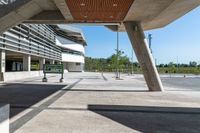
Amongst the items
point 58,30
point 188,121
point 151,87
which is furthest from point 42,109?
point 58,30

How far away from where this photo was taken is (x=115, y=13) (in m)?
15.8

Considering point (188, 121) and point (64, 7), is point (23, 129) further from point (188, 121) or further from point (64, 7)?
point (64, 7)

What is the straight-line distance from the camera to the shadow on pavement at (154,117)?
746 cm

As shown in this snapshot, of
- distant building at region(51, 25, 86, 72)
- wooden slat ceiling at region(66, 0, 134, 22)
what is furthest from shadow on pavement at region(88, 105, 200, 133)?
distant building at region(51, 25, 86, 72)

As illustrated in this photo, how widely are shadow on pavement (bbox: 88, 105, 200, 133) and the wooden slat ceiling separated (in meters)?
5.24

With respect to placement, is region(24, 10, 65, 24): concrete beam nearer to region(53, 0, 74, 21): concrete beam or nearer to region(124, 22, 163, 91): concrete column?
region(53, 0, 74, 21): concrete beam

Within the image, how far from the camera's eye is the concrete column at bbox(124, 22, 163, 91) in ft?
59.9

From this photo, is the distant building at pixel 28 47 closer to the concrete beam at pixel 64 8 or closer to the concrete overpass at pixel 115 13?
the concrete overpass at pixel 115 13

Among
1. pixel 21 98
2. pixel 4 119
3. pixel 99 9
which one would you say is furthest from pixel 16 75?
pixel 4 119

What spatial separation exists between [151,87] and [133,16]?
16.6 feet

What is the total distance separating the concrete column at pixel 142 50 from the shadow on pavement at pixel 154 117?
747 cm

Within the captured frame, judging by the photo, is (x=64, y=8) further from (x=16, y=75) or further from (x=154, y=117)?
(x=16, y=75)

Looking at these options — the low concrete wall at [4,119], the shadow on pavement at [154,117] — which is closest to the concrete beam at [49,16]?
the shadow on pavement at [154,117]

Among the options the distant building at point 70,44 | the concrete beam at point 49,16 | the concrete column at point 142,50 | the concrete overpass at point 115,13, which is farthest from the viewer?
the distant building at point 70,44
